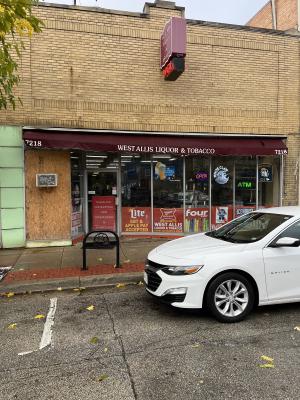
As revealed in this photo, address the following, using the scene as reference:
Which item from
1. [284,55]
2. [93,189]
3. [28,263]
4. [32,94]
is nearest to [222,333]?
[28,263]

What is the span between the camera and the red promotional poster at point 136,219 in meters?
10.8

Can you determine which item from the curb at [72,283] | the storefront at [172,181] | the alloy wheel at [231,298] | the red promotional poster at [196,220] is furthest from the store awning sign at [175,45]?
the alloy wheel at [231,298]

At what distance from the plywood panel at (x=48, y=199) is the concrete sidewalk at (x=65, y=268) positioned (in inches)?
19.8

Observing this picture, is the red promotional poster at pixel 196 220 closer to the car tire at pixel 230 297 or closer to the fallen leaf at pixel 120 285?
the fallen leaf at pixel 120 285

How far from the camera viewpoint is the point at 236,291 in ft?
15.6

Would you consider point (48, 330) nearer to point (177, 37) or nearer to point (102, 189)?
point (102, 189)

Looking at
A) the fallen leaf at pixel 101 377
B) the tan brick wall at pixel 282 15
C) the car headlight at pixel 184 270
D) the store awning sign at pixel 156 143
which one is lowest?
the fallen leaf at pixel 101 377

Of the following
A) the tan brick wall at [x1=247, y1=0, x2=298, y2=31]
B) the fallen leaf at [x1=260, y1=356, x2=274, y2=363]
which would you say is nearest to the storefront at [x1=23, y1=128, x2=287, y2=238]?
the tan brick wall at [x1=247, y1=0, x2=298, y2=31]

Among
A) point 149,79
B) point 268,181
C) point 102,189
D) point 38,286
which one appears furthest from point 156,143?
point 38,286

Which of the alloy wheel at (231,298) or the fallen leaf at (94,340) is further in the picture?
the alloy wheel at (231,298)

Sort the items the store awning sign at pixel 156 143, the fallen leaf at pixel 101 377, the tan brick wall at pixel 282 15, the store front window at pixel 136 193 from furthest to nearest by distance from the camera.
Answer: the tan brick wall at pixel 282 15
the store front window at pixel 136 193
the store awning sign at pixel 156 143
the fallen leaf at pixel 101 377

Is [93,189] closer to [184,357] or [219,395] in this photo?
[184,357]

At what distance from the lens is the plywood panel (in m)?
9.55

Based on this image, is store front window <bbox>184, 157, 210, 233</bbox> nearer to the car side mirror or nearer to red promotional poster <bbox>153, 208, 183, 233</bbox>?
red promotional poster <bbox>153, 208, 183, 233</bbox>
